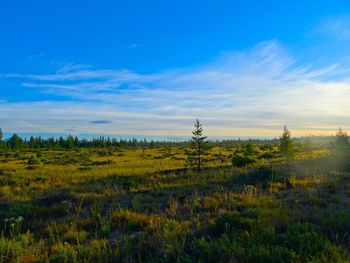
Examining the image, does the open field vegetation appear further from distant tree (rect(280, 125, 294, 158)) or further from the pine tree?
the pine tree

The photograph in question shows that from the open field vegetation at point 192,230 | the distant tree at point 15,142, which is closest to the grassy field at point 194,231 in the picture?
the open field vegetation at point 192,230

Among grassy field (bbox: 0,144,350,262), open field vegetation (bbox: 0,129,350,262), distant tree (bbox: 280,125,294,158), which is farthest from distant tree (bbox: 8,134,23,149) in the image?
grassy field (bbox: 0,144,350,262)

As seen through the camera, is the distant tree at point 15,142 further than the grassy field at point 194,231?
Yes

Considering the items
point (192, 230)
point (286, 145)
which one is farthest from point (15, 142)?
point (192, 230)

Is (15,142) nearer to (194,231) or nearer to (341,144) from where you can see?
(341,144)

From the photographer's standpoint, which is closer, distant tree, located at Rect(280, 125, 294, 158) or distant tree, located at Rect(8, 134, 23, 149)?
distant tree, located at Rect(280, 125, 294, 158)

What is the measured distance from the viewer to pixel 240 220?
692cm

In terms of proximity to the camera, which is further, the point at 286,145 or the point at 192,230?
the point at 286,145

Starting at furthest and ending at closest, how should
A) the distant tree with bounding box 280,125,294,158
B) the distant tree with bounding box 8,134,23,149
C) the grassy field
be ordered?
the distant tree with bounding box 8,134,23,149 → the distant tree with bounding box 280,125,294,158 → the grassy field

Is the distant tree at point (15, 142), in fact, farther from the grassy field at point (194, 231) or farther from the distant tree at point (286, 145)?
the grassy field at point (194, 231)

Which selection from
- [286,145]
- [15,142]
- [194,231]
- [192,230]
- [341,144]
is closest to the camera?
[194,231]

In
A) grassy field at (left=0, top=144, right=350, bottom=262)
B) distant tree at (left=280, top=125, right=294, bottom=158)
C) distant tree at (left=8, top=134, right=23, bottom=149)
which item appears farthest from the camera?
distant tree at (left=8, top=134, right=23, bottom=149)

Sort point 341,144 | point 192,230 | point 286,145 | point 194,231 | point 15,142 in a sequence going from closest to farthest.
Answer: point 194,231, point 192,230, point 286,145, point 341,144, point 15,142

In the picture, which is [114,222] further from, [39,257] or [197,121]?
[197,121]
